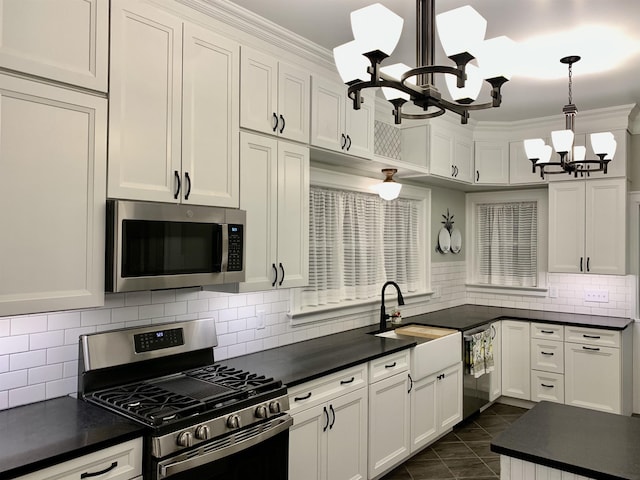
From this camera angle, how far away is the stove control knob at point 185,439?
6.15ft

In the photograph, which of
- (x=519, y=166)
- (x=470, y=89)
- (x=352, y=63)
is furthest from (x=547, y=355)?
(x=352, y=63)

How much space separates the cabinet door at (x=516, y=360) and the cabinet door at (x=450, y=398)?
102 centimetres

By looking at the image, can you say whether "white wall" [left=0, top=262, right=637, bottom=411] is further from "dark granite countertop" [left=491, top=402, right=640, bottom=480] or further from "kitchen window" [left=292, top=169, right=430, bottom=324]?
"dark granite countertop" [left=491, top=402, right=640, bottom=480]

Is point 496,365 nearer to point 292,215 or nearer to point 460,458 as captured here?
point 460,458

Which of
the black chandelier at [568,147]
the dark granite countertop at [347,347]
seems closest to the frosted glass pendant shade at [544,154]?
the black chandelier at [568,147]

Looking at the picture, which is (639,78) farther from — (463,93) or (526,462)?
(526,462)

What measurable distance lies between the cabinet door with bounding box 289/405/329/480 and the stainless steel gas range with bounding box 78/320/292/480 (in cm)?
19

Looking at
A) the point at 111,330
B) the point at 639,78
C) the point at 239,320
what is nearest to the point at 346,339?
the point at 239,320

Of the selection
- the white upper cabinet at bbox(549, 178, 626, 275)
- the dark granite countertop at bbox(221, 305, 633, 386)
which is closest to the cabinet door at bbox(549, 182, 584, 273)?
the white upper cabinet at bbox(549, 178, 626, 275)

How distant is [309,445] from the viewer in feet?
8.68

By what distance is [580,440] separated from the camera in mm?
1811

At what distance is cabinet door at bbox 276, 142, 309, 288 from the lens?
9.41 feet

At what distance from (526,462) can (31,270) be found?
1917 millimetres

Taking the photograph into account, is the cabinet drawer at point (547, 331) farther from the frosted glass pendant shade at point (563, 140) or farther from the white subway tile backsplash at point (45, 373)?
the white subway tile backsplash at point (45, 373)
